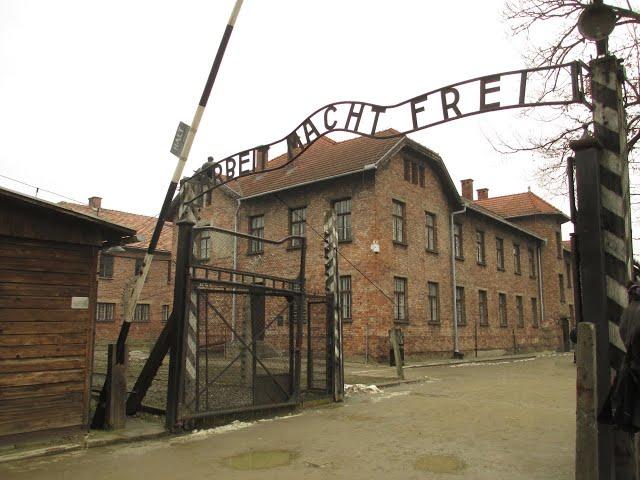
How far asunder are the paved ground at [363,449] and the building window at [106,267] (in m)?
27.5

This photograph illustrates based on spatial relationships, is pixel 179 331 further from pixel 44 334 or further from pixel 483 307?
pixel 483 307

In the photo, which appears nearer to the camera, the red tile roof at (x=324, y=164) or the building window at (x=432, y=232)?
the red tile roof at (x=324, y=164)

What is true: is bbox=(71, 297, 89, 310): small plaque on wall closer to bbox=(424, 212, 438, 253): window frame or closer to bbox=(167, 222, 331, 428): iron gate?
bbox=(167, 222, 331, 428): iron gate

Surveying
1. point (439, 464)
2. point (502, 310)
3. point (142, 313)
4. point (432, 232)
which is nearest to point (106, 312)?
point (142, 313)

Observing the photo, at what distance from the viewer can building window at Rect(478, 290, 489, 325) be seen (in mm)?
29547

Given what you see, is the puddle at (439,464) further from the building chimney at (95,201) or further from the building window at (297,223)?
the building chimney at (95,201)

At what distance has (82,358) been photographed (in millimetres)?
7555

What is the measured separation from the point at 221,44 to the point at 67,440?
584cm

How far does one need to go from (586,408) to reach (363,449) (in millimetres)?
3230

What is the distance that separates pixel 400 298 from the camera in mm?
23219

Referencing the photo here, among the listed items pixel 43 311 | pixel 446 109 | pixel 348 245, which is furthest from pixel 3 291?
pixel 348 245

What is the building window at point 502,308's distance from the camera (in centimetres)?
3165

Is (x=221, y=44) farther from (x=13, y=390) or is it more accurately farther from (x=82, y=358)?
(x=13, y=390)

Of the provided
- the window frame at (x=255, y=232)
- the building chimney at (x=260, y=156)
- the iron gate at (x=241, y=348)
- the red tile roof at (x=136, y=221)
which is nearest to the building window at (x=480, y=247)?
the window frame at (x=255, y=232)
